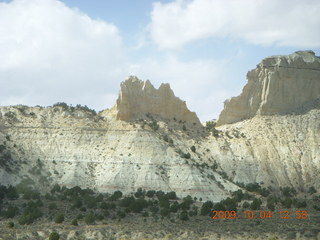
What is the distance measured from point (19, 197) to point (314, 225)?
31.7 m

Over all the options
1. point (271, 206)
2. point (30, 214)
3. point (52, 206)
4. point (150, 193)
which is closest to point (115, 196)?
point (150, 193)

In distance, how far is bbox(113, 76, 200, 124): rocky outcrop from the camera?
84.8 m

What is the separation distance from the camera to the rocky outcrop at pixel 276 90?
296 feet

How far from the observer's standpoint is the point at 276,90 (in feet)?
296

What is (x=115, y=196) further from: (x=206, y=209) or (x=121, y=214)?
(x=206, y=209)

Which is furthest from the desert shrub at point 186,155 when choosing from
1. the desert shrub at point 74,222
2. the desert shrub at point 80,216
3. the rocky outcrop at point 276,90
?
the desert shrub at point 74,222

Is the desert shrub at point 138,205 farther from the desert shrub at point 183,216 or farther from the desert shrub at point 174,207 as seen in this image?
the desert shrub at point 183,216

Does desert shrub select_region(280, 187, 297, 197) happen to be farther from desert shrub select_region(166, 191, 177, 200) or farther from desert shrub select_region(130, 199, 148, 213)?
desert shrub select_region(130, 199, 148, 213)

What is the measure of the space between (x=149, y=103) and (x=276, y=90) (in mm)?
18965

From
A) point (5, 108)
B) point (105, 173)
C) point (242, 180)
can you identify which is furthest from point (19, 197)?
point (242, 180)

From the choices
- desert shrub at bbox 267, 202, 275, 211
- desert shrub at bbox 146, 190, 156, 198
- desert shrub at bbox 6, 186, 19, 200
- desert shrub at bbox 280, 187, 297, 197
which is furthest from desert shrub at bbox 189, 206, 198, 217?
desert shrub at bbox 6, 186, 19, 200

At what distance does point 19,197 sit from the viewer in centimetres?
6788
